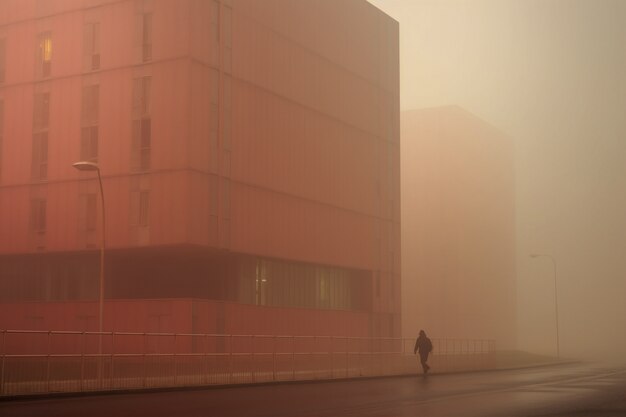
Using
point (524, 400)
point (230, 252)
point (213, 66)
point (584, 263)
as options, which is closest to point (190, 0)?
point (213, 66)

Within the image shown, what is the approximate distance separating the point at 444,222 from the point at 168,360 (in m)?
75.7

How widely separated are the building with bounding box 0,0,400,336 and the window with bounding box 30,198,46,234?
0.28 ft

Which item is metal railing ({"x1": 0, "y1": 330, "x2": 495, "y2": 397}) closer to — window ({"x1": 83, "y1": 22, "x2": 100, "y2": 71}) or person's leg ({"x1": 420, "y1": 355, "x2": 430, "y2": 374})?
person's leg ({"x1": 420, "y1": 355, "x2": 430, "y2": 374})

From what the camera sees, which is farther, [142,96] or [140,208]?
[142,96]

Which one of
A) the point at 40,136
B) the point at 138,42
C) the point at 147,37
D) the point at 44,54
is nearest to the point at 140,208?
the point at 40,136

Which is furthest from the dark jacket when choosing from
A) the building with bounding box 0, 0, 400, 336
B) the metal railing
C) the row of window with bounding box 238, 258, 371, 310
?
the row of window with bounding box 238, 258, 371, 310

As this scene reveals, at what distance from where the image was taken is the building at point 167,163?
52688mm

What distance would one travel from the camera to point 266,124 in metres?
58.1

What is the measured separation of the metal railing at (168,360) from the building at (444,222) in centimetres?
5938

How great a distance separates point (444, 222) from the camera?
4067 inches

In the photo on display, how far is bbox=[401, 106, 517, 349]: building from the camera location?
4043 inches

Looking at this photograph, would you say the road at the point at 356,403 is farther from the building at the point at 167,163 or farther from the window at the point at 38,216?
the window at the point at 38,216

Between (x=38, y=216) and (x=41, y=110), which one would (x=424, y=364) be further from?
(x=41, y=110)

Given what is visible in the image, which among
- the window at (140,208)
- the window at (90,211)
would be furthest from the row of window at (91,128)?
the window at (90,211)
